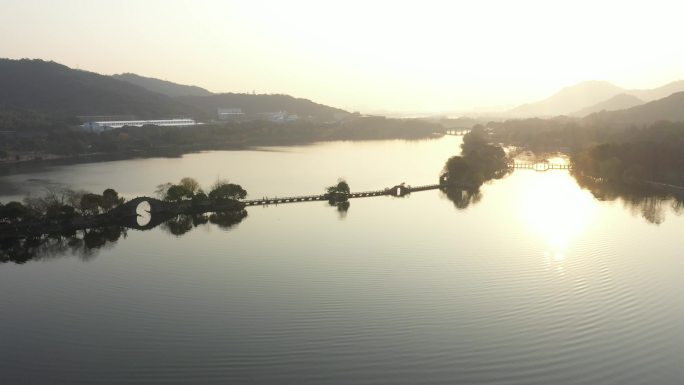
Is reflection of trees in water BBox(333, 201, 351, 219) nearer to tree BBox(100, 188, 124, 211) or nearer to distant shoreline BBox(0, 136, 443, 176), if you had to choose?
tree BBox(100, 188, 124, 211)

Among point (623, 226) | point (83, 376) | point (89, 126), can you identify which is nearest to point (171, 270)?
point (83, 376)

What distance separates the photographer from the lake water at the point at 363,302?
14.7ft

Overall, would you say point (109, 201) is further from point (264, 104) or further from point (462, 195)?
point (264, 104)

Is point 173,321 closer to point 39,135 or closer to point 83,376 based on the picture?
point 83,376

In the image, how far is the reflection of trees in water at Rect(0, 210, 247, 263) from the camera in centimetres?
780

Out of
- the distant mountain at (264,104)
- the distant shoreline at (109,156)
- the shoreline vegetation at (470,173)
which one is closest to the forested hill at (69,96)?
the distant shoreline at (109,156)

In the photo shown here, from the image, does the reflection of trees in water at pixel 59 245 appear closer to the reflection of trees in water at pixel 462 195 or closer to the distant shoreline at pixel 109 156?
the reflection of trees in water at pixel 462 195

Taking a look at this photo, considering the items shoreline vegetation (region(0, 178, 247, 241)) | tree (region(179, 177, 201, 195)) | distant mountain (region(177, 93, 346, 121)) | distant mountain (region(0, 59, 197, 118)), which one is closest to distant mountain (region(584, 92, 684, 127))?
tree (region(179, 177, 201, 195))

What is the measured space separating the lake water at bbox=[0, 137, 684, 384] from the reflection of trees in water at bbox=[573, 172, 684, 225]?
23 cm

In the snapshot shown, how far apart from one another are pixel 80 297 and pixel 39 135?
21.9 meters

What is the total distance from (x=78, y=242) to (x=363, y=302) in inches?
203

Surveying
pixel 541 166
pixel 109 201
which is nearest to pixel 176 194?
pixel 109 201

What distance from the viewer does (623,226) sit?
9484mm

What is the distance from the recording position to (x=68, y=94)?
3762 cm
